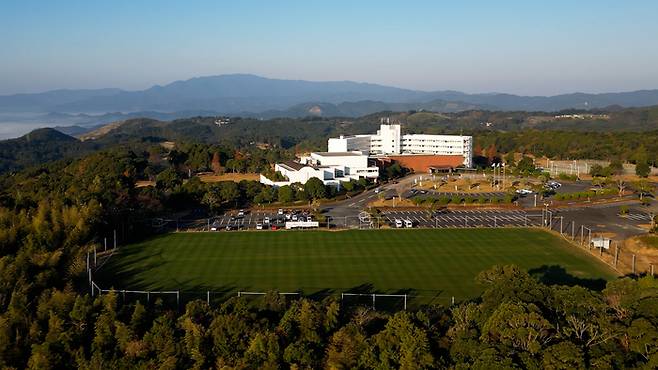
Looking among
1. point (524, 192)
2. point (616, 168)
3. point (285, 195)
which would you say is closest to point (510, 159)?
point (616, 168)

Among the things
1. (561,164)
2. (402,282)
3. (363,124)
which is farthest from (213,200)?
(363,124)

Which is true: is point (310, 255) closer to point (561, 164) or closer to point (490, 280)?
point (490, 280)

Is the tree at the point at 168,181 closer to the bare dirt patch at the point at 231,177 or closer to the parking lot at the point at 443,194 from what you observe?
the bare dirt patch at the point at 231,177

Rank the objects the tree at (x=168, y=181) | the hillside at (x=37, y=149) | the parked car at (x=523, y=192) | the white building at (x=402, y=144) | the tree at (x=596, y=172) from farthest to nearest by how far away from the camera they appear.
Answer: the hillside at (x=37, y=149)
the white building at (x=402, y=144)
the tree at (x=596, y=172)
the parked car at (x=523, y=192)
the tree at (x=168, y=181)

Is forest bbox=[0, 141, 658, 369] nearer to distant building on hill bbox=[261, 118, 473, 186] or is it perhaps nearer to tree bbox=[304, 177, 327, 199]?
tree bbox=[304, 177, 327, 199]

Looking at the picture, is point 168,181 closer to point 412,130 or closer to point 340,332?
point 340,332

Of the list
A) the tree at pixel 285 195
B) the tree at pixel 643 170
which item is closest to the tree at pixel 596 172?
the tree at pixel 643 170
